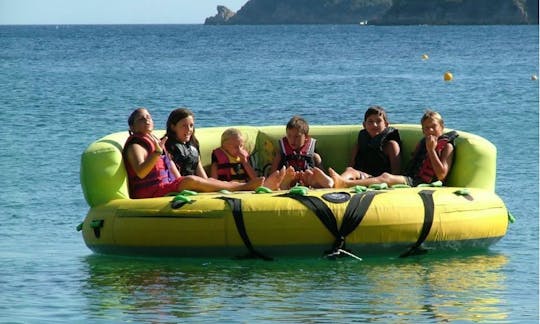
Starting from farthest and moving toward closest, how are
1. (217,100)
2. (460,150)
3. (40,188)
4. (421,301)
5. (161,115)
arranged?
(217,100) < (161,115) < (40,188) < (460,150) < (421,301)

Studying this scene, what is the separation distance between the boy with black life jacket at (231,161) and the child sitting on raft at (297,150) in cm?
23

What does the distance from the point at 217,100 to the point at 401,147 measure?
15330mm

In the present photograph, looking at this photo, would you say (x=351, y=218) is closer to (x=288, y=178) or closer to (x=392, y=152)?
(x=288, y=178)

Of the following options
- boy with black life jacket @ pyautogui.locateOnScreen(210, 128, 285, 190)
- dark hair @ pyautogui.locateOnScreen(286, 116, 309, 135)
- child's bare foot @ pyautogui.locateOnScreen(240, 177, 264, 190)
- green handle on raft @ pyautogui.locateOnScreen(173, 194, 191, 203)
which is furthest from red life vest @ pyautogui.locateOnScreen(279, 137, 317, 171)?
green handle on raft @ pyautogui.locateOnScreen(173, 194, 191, 203)

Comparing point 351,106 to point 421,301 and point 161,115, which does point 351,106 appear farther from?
point 421,301

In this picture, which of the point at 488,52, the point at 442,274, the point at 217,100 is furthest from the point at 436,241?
the point at 488,52

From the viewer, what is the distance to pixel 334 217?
8.45 meters

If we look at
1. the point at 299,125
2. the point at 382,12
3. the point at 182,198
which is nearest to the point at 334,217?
the point at 182,198

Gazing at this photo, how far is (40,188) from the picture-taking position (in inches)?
497

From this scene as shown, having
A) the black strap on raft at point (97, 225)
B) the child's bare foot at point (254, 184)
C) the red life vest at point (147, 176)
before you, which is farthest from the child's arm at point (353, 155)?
the black strap on raft at point (97, 225)

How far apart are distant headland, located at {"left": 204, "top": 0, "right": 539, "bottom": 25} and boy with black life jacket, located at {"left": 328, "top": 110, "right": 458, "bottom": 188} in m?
89.9

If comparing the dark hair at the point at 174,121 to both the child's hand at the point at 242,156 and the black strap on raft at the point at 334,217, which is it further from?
the black strap on raft at the point at 334,217

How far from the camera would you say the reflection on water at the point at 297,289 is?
7289 mm

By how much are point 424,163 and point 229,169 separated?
135 centimetres
